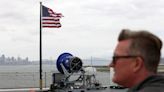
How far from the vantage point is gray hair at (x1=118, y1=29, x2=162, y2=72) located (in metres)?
2.87

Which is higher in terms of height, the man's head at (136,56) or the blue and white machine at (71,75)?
the man's head at (136,56)

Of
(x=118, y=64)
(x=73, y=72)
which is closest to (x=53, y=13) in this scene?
(x=73, y=72)

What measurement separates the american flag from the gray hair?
2354 centimetres

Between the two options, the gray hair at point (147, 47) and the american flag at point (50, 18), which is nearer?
the gray hair at point (147, 47)

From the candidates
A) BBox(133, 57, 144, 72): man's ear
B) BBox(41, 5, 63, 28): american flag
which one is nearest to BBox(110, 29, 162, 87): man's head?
BBox(133, 57, 144, 72): man's ear

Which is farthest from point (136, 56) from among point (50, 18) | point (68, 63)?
point (50, 18)

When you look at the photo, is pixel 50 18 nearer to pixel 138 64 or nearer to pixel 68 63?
pixel 68 63

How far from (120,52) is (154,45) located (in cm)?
22

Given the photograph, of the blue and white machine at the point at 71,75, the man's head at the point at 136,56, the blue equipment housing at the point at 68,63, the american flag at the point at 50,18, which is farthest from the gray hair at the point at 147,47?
the american flag at the point at 50,18

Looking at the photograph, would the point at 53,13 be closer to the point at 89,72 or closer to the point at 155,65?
the point at 89,72

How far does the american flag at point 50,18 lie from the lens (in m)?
26.5

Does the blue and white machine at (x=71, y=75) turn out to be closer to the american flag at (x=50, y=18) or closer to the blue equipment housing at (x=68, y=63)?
the blue equipment housing at (x=68, y=63)

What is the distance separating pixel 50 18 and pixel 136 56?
79.7ft

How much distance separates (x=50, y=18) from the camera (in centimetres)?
2708
